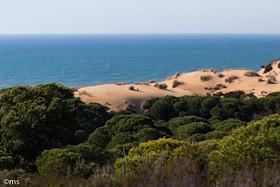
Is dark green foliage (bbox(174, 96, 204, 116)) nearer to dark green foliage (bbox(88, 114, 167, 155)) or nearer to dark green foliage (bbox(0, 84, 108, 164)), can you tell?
dark green foliage (bbox(88, 114, 167, 155))

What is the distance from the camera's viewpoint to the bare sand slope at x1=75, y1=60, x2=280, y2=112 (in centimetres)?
3932

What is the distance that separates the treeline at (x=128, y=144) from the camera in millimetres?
7312

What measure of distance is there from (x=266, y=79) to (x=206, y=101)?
1827 cm

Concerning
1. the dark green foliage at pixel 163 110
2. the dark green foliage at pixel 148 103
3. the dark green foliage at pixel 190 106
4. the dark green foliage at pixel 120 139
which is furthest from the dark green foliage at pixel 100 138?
the dark green foliage at pixel 148 103

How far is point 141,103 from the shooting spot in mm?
39250

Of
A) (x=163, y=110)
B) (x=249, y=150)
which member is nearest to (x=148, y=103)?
(x=163, y=110)

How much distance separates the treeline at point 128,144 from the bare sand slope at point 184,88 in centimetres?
541

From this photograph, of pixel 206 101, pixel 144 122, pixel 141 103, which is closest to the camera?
pixel 144 122

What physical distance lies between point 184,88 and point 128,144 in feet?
103

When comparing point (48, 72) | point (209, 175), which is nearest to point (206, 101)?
point (209, 175)

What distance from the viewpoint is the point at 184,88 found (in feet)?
162

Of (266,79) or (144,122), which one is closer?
(144,122)

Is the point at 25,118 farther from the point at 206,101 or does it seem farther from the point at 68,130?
the point at 206,101

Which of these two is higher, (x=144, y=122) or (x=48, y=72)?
(x=144, y=122)
